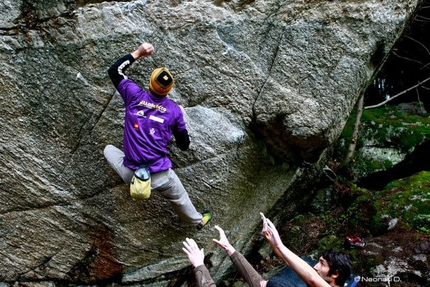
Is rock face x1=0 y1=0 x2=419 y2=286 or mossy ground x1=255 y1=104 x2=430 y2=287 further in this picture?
mossy ground x1=255 y1=104 x2=430 y2=287

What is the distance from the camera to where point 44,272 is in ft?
23.0

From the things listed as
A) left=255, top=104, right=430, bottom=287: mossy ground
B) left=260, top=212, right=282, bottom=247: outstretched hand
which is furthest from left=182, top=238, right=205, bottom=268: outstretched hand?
left=255, top=104, right=430, bottom=287: mossy ground

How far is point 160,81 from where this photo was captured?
5137 mm

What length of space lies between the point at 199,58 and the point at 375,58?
352cm

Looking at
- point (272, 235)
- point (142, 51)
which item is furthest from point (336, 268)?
point (142, 51)

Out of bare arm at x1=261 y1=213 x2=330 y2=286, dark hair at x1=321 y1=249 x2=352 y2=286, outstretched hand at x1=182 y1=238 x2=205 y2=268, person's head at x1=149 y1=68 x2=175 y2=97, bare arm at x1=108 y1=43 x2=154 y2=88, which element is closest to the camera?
bare arm at x1=261 y1=213 x2=330 y2=286

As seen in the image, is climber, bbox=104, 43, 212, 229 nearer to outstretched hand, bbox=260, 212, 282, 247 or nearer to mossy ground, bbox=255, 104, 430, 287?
outstretched hand, bbox=260, 212, 282, 247

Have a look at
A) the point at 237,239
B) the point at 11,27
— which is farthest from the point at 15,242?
the point at 237,239

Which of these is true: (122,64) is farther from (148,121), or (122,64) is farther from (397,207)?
(397,207)

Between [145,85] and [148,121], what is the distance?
119 cm

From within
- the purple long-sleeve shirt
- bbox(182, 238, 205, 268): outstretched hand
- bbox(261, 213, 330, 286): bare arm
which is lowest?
bbox(182, 238, 205, 268): outstretched hand

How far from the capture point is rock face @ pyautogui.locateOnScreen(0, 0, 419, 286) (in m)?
6.03

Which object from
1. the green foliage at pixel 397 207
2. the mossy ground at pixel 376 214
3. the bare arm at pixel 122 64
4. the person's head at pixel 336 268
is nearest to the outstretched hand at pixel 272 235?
the person's head at pixel 336 268

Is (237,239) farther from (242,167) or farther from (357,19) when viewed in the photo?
(357,19)
